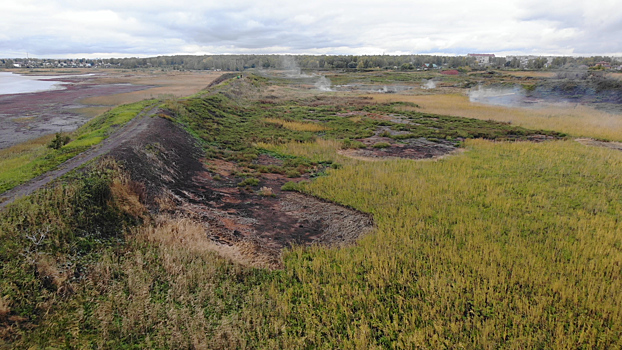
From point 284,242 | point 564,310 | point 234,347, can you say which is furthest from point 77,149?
point 564,310

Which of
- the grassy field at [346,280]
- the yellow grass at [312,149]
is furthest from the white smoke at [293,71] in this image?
the grassy field at [346,280]

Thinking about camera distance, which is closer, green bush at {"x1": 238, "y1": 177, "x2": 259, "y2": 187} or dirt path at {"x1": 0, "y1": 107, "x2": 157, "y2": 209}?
dirt path at {"x1": 0, "y1": 107, "x2": 157, "y2": 209}

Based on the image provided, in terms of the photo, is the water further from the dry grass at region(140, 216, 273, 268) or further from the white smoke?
the dry grass at region(140, 216, 273, 268)

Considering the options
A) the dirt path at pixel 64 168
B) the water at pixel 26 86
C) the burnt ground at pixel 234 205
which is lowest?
the burnt ground at pixel 234 205

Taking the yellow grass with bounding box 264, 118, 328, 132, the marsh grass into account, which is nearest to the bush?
the yellow grass with bounding box 264, 118, 328, 132

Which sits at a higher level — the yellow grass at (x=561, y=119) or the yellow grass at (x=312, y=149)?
the yellow grass at (x=561, y=119)

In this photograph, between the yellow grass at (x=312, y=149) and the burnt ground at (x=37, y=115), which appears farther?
the burnt ground at (x=37, y=115)

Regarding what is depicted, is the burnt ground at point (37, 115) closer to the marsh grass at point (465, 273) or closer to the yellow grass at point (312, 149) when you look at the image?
the yellow grass at point (312, 149)

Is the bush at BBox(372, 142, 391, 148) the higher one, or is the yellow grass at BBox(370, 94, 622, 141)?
the yellow grass at BBox(370, 94, 622, 141)
